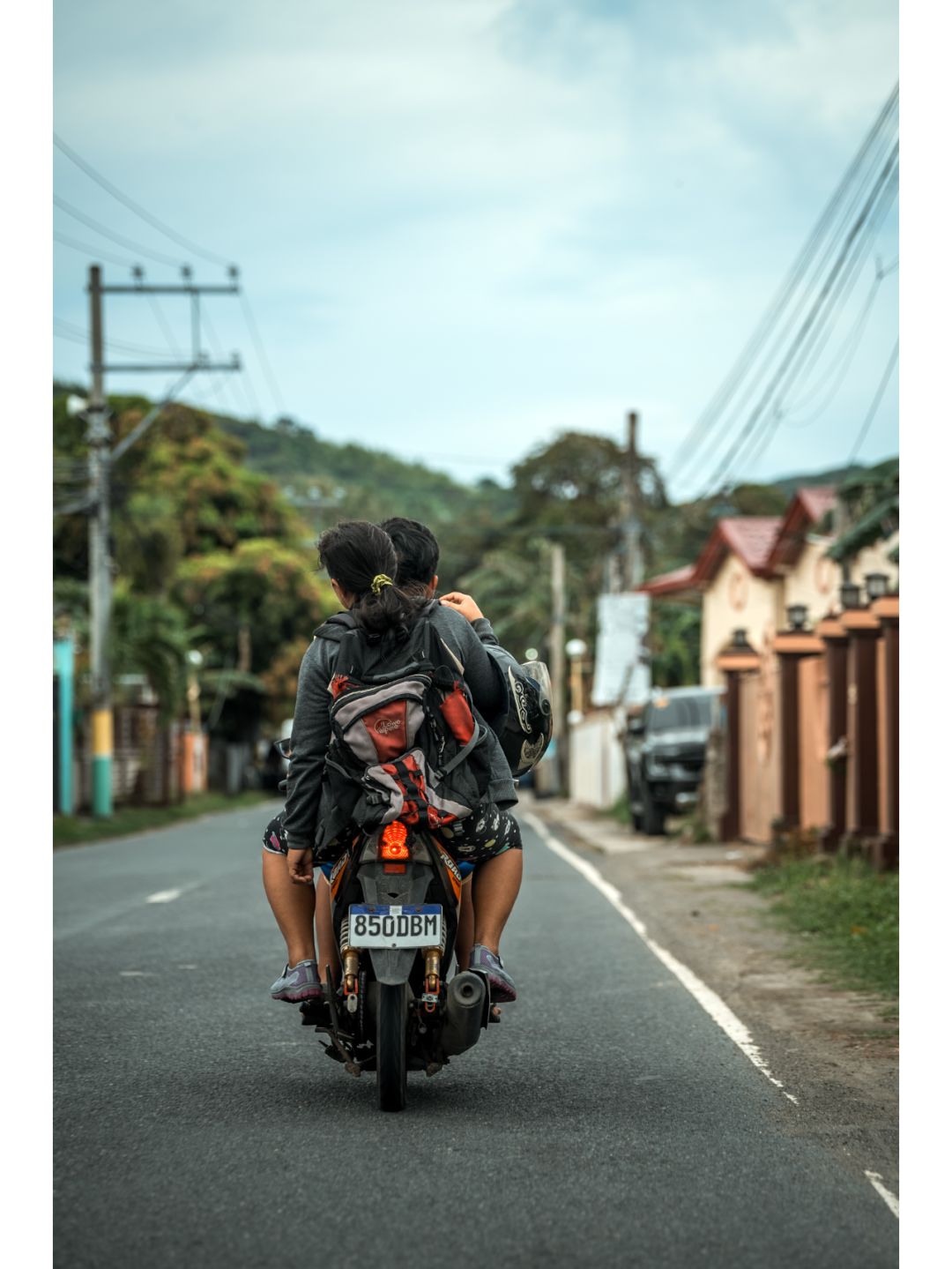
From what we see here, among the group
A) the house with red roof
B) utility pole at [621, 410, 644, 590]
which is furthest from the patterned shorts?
utility pole at [621, 410, 644, 590]

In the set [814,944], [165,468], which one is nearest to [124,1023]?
[814,944]

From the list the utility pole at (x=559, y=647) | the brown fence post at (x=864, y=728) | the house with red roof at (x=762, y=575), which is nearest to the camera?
the brown fence post at (x=864, y=728)

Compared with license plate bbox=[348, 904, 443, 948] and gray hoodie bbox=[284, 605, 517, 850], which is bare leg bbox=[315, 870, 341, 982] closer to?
gray hoodie bbox=[284, 605, 517, 850]

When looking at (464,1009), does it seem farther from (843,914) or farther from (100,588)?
(100,588)

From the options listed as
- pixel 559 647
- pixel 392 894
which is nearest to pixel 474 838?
pixel 392 894

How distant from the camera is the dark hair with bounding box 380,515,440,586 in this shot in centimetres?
576

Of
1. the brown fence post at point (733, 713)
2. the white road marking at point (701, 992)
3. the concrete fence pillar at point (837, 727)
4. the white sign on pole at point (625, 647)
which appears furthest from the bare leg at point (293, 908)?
the white sign on pole at point (625, 647)

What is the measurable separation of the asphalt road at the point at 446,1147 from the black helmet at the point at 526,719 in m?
1.15

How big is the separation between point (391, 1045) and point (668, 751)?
20312mm

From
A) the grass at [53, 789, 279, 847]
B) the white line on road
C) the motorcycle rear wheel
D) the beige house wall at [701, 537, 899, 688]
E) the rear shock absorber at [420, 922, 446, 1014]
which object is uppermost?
the beige house wall at [701, 537, 899, 688]

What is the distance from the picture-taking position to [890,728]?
1461cm

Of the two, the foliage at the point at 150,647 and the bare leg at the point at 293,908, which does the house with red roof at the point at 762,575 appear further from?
the bare leg at the point at 293,908

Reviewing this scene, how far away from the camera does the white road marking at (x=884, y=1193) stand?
4.35 meters

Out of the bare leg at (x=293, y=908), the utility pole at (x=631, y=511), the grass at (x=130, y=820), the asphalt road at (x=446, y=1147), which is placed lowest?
the grass at (x=130, y=820)
